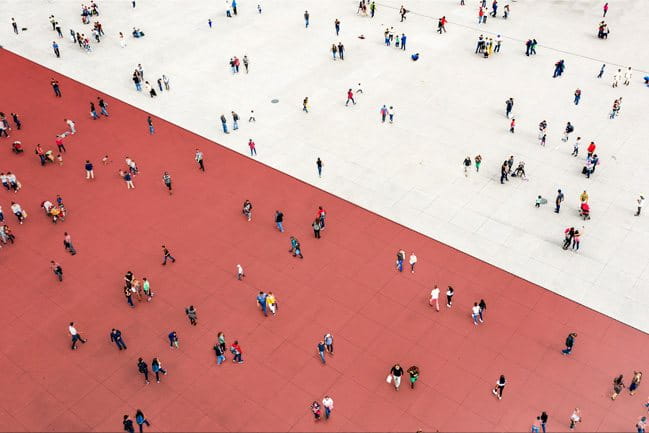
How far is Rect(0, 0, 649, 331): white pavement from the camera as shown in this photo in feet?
103

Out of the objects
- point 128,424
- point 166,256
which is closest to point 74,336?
point 128,424

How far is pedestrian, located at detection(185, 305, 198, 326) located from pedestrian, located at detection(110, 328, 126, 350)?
3014 millimetres

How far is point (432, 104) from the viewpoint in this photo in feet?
137

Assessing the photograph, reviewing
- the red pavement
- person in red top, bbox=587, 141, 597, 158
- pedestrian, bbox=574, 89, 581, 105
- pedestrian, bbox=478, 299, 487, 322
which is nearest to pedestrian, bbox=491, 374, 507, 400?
the red pavement

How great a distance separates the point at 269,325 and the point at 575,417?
13.2 meters

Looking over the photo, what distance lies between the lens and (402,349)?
26250 mm

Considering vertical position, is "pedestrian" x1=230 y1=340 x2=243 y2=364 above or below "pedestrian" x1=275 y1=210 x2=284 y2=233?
below

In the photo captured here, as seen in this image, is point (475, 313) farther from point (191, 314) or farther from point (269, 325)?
point (191, 314)

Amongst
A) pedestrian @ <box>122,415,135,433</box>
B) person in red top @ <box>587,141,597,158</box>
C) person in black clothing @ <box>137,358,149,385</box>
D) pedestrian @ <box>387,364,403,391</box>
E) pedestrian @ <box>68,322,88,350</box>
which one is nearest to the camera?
pedestrian @ <box>122,415,135,433</box>

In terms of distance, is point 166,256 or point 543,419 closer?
point 543,419

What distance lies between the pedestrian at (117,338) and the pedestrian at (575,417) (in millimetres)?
18848

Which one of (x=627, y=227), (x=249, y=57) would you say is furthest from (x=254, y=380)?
(x=249, y=57)

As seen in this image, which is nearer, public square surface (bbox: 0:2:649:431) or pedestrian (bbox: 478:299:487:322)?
public square surface (bbox: 0:2:649:431)

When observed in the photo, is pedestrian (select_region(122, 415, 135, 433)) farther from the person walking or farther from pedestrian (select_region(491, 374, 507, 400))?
pedestrian (select_region(491, 374, 507, 400))
